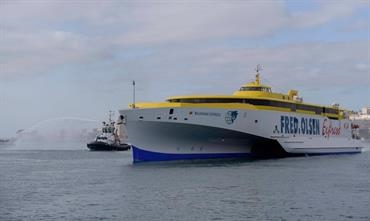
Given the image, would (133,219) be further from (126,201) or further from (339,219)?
(339,219)

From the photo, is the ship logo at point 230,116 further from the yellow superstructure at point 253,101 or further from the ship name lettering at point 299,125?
the ship name lettering at point 299,125

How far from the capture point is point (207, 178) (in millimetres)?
44906

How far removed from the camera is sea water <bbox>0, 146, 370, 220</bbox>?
1109 inches

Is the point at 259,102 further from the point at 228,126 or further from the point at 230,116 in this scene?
the point at 228,126

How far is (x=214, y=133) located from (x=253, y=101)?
340 inches

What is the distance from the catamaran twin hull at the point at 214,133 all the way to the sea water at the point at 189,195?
30.5 ft

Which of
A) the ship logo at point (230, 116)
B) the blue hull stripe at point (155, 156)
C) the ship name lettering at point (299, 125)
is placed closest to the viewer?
the blue hull stripe at point (155, 156)

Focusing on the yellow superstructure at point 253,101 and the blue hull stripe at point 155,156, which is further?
the yellow superstructure at point 253,101

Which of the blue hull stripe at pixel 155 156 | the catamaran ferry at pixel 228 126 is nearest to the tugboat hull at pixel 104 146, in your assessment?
the catamaran ferry at pixel 228 126

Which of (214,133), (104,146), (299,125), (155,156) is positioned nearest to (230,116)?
(214,133)

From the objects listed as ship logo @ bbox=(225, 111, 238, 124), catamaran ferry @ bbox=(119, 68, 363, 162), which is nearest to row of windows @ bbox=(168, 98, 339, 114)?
catamaran ferry @ bbox=(119, 68, 363, 162)

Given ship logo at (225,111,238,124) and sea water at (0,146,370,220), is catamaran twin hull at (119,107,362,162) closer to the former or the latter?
ship logo at (225,111,238,124)

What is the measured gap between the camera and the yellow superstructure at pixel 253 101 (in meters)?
64.9

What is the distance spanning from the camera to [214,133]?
6475cm
